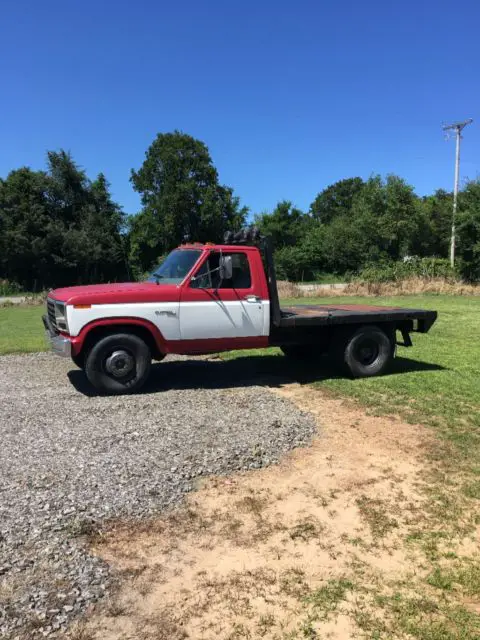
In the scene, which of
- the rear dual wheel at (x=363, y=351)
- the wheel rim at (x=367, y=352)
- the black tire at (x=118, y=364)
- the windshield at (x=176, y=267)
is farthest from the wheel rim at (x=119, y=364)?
the wheel rim at (x=367, y=352)

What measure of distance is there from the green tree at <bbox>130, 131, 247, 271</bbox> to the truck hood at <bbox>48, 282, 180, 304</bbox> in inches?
1596

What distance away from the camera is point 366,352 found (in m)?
8.89

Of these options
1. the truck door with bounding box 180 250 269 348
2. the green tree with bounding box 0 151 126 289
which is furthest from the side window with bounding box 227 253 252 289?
the green tree with bounding box 0 151 126 289

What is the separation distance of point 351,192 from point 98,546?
293ft

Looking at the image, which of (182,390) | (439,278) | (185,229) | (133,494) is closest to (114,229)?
(185,229)

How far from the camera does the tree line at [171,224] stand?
3859 cm

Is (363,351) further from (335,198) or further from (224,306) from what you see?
(335,198)

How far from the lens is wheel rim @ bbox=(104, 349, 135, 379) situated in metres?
7.42

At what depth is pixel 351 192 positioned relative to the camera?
8750 cm

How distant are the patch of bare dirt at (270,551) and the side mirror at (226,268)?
3.16 m

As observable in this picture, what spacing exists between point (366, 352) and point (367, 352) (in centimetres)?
2

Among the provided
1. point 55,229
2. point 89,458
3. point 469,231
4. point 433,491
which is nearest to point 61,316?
point 89,458

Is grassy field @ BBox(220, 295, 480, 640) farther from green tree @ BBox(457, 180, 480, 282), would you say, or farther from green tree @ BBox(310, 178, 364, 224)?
green tree @ BBox(310, 178, 364, 224)

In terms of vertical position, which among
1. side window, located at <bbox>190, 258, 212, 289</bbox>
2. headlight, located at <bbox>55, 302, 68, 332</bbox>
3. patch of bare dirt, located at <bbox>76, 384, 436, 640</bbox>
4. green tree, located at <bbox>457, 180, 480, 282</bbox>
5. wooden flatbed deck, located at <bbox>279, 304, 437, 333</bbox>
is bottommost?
patch of bare dirt, located at <bbox>76, 384, 436, 640</bbox>
